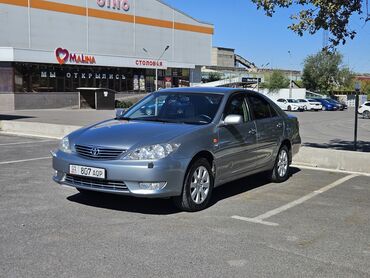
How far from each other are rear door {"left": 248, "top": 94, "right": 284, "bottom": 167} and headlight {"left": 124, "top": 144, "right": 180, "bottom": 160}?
2.22 meters

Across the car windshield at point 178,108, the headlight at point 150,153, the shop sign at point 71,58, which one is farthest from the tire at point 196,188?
the shop sign at point 71,58

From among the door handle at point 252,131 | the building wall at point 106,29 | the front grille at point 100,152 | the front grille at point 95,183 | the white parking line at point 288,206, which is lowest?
the white parking line at point 288,206

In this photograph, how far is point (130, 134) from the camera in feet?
20.3

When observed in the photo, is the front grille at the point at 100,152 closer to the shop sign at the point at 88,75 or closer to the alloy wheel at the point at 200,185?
the alloy wheel at the point at 200,185

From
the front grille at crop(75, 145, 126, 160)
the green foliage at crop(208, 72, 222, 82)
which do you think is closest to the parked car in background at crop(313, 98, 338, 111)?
the green foliage at crop(208, 72, 222, 82)

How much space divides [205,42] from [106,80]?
2078 cm

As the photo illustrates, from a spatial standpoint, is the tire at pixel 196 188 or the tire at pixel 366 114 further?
the tire at pixel 366 114

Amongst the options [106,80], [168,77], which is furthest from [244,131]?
[168,77]

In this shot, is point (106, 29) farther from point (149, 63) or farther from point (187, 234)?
point (187, 234)

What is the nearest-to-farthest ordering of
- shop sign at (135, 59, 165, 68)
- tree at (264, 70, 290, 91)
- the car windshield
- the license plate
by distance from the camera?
the license plate → the car windshield → shop sign at (135, 59, 165, 68) → tree at (264, 70, 290, 91)

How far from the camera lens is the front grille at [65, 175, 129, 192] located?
5.96 meters

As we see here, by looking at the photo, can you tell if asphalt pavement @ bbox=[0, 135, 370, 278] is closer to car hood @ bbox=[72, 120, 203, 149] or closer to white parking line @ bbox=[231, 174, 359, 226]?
white parking line @ bbox=[231, 174, 359, 226]

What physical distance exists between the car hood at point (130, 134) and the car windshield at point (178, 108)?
1.06 feet

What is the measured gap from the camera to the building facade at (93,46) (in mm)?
41531
